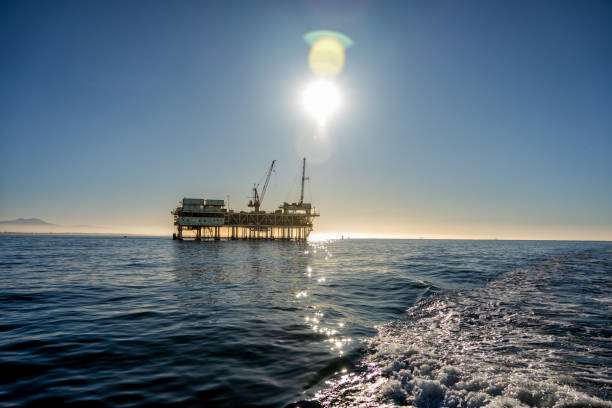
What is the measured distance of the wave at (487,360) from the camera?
4895 millimetres

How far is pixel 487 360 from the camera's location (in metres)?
6.45

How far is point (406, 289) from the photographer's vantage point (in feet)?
55.1

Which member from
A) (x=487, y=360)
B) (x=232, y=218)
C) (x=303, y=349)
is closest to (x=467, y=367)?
(x=487, y=360)

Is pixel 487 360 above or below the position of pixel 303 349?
above

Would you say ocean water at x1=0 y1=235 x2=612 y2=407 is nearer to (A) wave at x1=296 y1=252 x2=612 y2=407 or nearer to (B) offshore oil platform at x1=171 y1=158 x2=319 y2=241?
(A) wave at x1=296 y1=252 x2=612 y2=407

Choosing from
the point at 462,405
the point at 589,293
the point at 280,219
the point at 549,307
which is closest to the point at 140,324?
the point at 462,405

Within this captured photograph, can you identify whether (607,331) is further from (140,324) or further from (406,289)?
(140,324)

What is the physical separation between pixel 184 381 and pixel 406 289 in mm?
14097

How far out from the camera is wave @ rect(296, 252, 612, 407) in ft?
16.1

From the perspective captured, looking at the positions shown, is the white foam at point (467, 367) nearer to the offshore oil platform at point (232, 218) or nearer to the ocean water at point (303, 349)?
the ocean water at point (303, 349)

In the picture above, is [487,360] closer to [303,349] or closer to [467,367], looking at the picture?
[467,367]

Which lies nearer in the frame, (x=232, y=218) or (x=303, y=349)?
(x=303, y=349)

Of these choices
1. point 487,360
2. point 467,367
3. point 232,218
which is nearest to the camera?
point 467,367

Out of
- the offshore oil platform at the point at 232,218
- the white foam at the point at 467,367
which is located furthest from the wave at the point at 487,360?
the offshore oil platform at the point at 232,218
